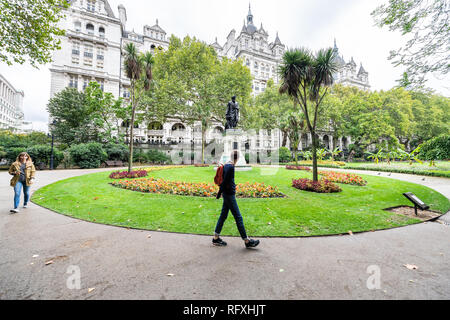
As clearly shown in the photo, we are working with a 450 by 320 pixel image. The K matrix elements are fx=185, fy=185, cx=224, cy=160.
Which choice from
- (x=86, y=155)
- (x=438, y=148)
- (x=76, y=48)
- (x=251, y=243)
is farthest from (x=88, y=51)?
(x=438, y=148)

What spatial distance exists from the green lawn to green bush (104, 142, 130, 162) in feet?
50.9

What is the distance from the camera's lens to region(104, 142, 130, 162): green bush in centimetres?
2316

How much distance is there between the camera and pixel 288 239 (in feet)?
13.9

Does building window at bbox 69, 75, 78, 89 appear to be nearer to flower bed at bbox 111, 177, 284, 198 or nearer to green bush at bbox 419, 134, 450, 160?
flower bed at bbox 111, 177, 284, 198

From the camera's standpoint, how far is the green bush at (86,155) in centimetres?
1983

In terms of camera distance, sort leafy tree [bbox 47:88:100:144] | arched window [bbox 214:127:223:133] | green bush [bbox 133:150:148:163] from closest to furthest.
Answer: green bush [bbox 133:150:148:163]
leafy tree [bbox 47:88:100:144]
arched window [bbox 214:127:223:133]

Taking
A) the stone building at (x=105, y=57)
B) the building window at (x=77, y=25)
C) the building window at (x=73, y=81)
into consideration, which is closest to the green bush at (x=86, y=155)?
the stone building at (x=105, y=57)

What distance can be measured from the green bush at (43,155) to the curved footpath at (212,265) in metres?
19.0

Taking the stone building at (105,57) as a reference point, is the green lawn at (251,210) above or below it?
below

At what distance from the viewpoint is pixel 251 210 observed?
20.1 feet

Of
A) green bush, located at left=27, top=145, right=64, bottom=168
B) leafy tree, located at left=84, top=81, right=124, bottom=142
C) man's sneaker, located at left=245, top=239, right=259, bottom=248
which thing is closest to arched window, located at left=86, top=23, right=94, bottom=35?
leafy tree, located at left=84, top=81, right=124, bottom=142

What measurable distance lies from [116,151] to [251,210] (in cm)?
2269

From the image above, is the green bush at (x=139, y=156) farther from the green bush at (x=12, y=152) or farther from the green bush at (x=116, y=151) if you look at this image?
the green bush at (x=12, y=152)
